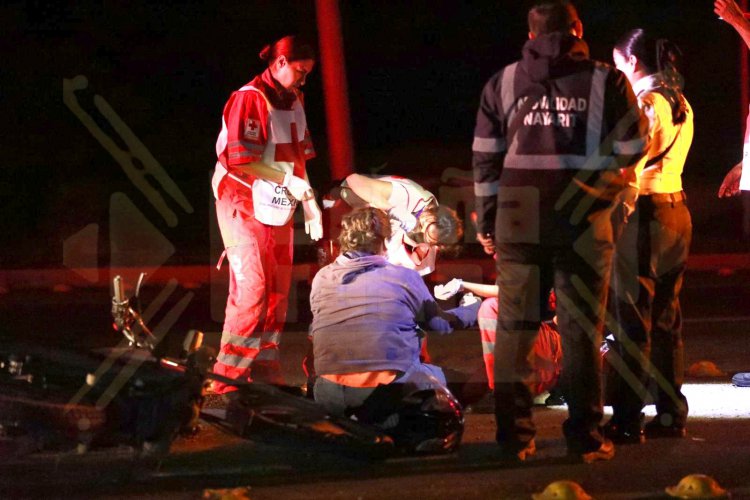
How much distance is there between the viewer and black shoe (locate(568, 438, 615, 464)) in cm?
527

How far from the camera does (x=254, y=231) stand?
275 inches

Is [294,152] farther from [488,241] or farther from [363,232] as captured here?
[488,241]

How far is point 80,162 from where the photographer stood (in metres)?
23.9

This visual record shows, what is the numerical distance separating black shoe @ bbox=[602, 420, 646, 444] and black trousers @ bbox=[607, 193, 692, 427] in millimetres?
26

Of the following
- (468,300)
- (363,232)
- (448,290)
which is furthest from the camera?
(448,290)

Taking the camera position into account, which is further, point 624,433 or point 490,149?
point 624,433

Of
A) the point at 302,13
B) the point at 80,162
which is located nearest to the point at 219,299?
the point at 80,162

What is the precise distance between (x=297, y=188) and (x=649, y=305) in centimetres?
213

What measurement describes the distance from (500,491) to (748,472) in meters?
1.10

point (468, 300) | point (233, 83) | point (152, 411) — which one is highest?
point (233, 83)

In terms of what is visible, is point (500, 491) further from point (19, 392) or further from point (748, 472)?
point (19, 392)

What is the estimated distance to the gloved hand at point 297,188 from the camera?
6789mm

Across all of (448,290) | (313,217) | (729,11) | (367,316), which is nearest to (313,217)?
(313,217)

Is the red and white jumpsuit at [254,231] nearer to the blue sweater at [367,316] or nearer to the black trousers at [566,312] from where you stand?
the blue sweater at [367,316]
